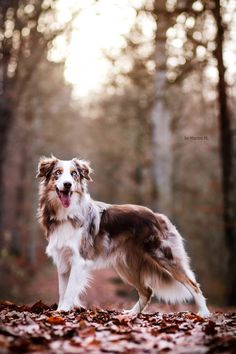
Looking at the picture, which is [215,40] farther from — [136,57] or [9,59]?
[9,59]

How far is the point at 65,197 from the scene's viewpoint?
8.02 meters

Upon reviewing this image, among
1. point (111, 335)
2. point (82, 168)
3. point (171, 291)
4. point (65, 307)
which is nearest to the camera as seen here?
point (111, 335)

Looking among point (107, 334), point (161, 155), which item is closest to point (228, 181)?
point (161, 155)

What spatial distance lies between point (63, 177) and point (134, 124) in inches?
716

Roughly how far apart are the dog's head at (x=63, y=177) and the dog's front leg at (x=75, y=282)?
881mm

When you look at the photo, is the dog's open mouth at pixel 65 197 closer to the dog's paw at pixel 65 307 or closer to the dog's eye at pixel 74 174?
the dog's eye at pixel 74 174

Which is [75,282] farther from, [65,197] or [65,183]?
[65,183]

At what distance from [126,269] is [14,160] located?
22.7 metres

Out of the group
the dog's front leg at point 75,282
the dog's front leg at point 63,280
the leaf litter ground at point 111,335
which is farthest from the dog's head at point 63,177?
the leaf litter ground at point 111,335

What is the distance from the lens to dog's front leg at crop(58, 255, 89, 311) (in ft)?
25.7

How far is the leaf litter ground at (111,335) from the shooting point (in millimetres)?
4617

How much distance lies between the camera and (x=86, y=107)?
3044 centimetres

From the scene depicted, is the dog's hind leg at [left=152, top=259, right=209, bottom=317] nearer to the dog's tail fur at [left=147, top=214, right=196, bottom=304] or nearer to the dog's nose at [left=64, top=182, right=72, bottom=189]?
the dog's tail fur at [left=147, top=214, right=196, bottom=304]

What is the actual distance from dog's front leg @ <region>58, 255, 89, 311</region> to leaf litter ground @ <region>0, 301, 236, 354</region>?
1259 mm
